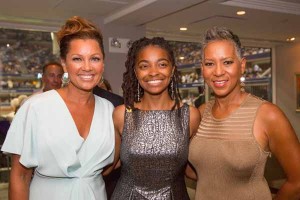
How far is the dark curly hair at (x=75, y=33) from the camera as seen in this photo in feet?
5.91

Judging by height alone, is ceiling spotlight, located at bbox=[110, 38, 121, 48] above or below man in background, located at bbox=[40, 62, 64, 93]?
above

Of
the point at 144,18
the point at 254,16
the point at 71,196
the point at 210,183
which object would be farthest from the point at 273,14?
the point at 71,196

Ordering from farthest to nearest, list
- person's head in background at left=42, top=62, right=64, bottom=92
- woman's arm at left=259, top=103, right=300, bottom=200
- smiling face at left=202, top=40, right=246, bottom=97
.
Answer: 1. person's head in background at left=42, top=62, right=64, bottom=92
2. smiling face at left=202, top=40, right=246, bottom=97
3. woman's arm at left=259, top=103, right=300, bottom=200

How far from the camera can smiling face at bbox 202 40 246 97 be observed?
177 centimetres

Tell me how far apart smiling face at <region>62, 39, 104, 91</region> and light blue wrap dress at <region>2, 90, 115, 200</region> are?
16 cm

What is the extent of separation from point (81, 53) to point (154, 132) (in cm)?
60

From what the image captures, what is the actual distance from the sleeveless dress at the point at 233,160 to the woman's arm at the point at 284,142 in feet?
0.19

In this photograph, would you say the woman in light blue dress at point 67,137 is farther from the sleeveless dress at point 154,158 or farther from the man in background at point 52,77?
the man in background at point 52,77

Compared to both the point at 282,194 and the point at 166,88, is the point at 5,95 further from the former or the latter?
the point at 282,194

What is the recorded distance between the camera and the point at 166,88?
6.61 feet

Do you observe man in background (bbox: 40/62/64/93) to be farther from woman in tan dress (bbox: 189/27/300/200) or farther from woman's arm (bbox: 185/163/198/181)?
woman in tan dress (bbox: 189/27/300/200)

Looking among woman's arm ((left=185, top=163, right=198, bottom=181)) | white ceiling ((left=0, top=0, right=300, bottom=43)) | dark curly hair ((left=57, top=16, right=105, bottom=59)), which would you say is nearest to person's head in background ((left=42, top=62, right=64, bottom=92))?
white ceiling ((left=0, top=0, right=300, bottom=43))

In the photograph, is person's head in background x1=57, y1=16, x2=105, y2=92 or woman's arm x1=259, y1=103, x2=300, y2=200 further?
person's head in background x1=57, y1=16, x2=105, y2=92

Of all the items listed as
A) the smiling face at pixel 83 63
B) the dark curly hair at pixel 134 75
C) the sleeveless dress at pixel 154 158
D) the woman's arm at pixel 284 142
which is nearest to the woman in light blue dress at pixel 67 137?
the smiling face at pixel 83 63
